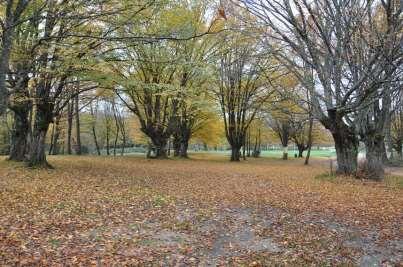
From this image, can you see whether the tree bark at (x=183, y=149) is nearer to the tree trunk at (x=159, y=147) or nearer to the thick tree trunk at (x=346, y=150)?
the tree trunk at (x=159, y=147)

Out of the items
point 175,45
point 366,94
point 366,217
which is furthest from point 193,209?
point 175,45

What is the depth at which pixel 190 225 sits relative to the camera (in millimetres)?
7770

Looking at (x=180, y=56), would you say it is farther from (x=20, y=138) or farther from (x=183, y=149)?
(x=183, y=149)

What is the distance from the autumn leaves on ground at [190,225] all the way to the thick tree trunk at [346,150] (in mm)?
4895

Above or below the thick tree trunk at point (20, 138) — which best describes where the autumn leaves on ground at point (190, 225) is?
below

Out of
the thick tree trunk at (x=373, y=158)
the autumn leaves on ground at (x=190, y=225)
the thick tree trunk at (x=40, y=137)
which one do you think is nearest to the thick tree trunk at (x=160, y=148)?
the thick tree trunk at (x=40, y=137)

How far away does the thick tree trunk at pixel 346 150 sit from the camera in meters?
17.8

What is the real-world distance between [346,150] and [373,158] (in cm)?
172

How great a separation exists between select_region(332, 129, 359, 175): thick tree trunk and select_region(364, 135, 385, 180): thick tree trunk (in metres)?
0.66

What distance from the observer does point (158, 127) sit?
100.0 feet

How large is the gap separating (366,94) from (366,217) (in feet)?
22.1

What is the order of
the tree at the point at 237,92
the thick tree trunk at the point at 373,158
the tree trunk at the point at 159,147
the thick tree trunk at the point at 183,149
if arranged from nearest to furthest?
the thick tree trunk at the point at 373,158 < the tree trunk at the point at 159,147 < the tree at the point at 237,92 < the thick tree trunk at the point at 183,149

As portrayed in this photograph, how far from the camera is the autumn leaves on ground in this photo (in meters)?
5.89

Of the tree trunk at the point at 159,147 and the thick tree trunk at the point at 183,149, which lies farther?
the thick tree trunk at the point at 183,149
